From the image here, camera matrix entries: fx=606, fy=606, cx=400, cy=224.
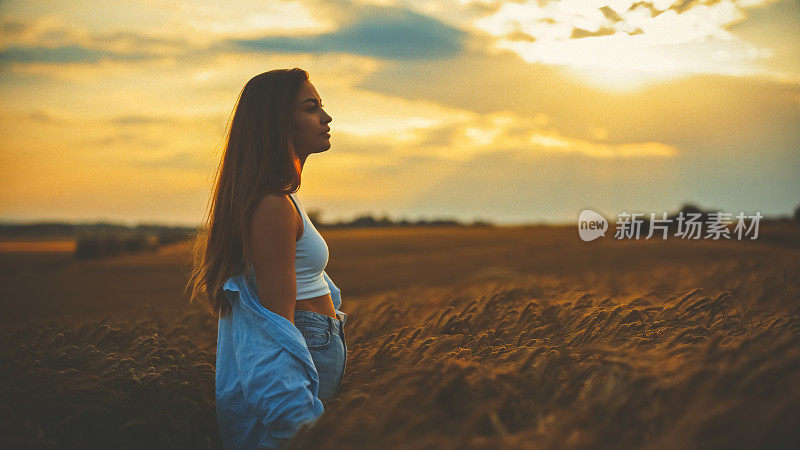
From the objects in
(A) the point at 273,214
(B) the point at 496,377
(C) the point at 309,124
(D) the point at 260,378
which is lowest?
(D) the point at 260,378

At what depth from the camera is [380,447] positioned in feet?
7.13

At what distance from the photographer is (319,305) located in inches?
136

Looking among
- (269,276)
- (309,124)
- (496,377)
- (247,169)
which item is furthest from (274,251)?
(496,377)

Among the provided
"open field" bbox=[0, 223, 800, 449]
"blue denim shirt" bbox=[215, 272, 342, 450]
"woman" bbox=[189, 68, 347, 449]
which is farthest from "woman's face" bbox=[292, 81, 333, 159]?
"open field" bbox=[0, 223, 800, 449]

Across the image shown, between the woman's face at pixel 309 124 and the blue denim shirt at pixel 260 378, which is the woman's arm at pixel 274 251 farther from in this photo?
the woman's face at pixel 309 124

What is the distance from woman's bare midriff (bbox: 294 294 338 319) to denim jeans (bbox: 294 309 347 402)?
3cm

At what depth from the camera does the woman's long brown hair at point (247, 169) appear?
10.4 feet

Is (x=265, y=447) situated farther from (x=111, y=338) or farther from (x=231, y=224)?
(x=111, y=338)

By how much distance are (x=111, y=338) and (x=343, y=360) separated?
92.7 inches

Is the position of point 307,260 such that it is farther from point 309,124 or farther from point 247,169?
point 309,124

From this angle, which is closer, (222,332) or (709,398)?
(709,398)

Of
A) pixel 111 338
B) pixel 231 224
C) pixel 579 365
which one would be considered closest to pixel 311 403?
pixel 231 224

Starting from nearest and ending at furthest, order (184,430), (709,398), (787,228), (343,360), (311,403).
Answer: (709,398) < (311,403) < (184,430) < (343,360) < (787,228)

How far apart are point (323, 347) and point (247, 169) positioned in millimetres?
1054
